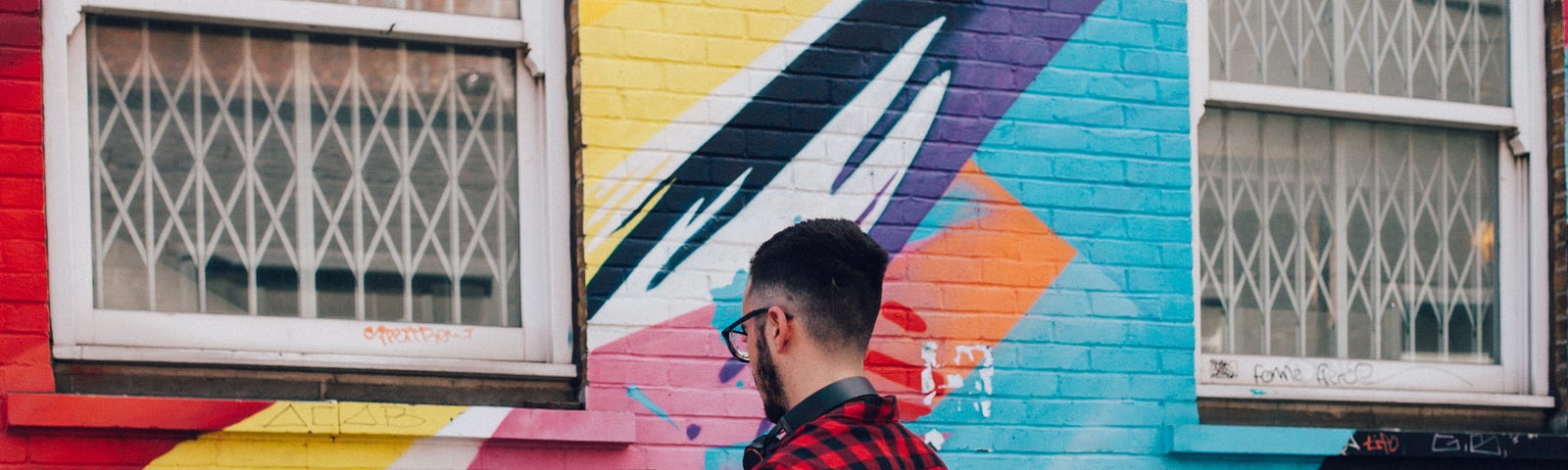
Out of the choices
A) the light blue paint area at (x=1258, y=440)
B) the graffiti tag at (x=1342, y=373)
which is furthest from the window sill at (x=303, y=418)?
the graffiti tag at (x=1342, y=373)

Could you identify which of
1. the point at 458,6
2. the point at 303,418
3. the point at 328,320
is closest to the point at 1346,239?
the point at 458,6

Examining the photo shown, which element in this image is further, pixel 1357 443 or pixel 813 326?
pixel 1357 443

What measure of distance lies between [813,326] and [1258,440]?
3518 mm

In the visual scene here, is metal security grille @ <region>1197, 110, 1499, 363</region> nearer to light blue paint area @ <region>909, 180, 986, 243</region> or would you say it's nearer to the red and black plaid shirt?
light blue paint area @ <region>909, 180, 986, 243</region>

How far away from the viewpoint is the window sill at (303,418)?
4.75m

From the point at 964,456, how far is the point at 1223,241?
4.42 ft

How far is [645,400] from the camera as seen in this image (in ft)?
17.8

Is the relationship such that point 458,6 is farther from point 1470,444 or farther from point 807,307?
point 1470,444

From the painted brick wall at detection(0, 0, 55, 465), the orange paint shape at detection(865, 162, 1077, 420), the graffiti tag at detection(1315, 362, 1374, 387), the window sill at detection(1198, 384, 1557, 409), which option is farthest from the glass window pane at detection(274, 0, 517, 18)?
the graffiti tag at detection(1315, 362, 1374, 387)

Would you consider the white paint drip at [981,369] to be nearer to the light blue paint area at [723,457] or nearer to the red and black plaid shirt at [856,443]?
the light blue paint area at [723,457]

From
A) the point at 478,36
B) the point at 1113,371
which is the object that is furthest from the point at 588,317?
the point at 1113,371

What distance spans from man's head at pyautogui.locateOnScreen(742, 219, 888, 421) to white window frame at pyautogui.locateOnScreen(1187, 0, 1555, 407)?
3481mm

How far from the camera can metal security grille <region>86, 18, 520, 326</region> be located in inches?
201

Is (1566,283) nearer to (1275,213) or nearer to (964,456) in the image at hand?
(1275,213)
